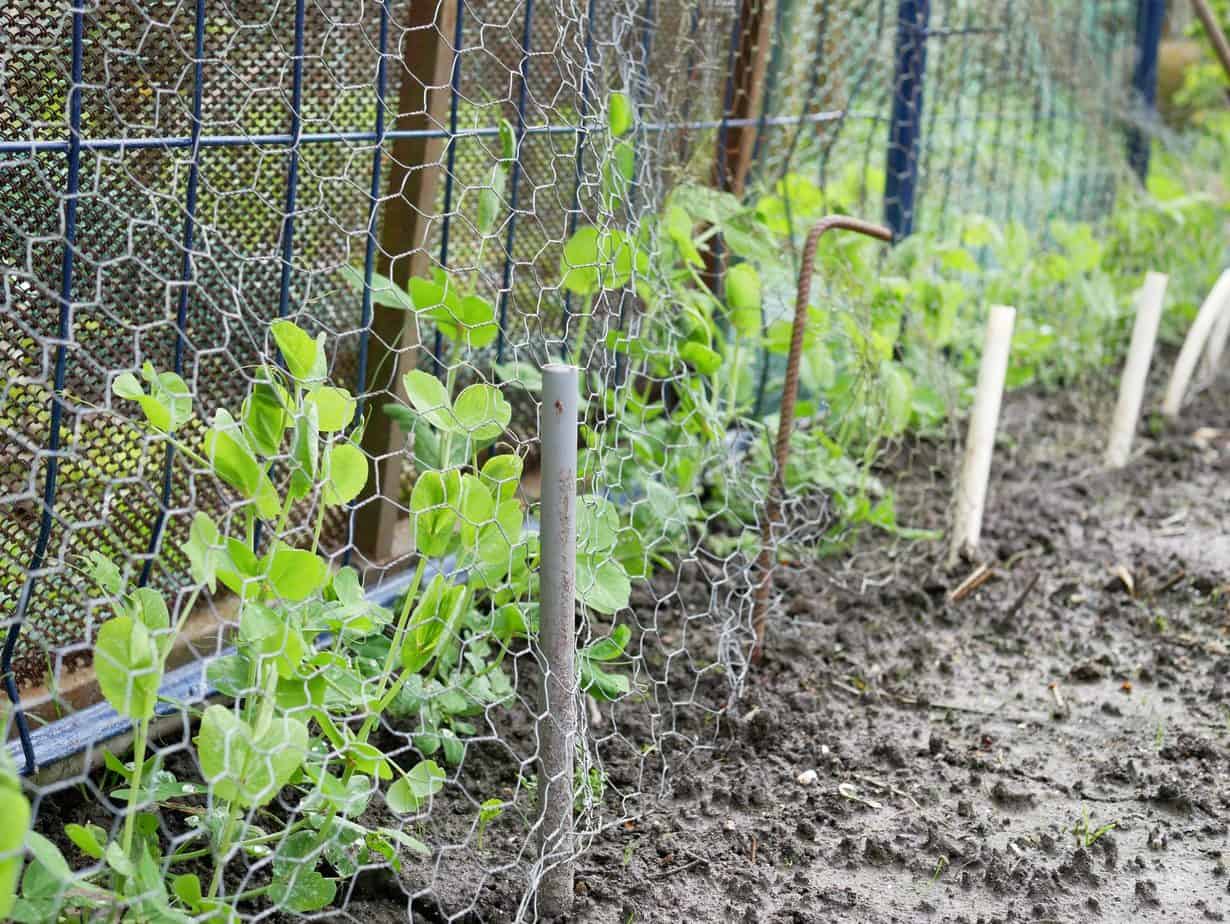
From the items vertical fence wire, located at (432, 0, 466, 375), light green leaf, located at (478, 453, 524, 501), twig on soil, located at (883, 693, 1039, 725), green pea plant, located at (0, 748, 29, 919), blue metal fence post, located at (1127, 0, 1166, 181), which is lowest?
twig on soil, located at (883, 693, 1039, 725)

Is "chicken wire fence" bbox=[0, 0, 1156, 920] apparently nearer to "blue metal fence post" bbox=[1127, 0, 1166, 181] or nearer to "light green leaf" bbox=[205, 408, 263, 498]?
"light green leaf" bbox=[205, 408, 263, 498]

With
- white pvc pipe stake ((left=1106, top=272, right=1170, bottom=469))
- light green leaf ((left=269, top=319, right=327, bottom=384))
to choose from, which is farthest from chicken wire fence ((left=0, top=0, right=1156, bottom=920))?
white pvc pipe stake ((left=1106, top=272, right=1170, bottom=469))

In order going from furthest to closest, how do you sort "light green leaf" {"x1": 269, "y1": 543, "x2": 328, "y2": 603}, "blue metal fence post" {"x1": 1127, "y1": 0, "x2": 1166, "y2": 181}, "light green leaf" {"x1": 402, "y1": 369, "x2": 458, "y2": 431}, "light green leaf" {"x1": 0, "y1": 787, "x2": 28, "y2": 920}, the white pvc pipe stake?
1. "blue metal fence post" {"x1": 1127, "y1": 0, "x2": 1166, "y2": 181}
2. the white pvc pipe stake
3. "light green leaf" {"x1": 402, "y1": 369, "x2": 458, "y2": 431}
4. "light green leaf" {"x1": 269, "y1": 543, "x2": 328, "y2": 603}
5. "light green leaf" {"x1": 0, "y1": 787, "x2": 28, "y2": 920}

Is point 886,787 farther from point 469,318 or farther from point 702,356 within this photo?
point 469,318

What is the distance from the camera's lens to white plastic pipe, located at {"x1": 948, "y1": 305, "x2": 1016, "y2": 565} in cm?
264

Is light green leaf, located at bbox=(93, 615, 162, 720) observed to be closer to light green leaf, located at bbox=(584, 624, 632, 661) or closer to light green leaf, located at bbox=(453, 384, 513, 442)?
light green leaf, located at bbox=(453, 384, 513, 442)

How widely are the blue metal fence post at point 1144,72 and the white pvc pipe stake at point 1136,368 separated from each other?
2.36 metres

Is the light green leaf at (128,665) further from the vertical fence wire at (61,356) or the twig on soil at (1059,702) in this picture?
the twig on soil at (1059,702)

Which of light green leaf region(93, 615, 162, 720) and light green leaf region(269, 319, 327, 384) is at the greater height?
light green leaf region(269, 319, 327, 384)

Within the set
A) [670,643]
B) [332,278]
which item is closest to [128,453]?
[332,278]

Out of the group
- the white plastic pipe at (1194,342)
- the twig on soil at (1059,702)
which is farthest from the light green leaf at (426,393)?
the white plastic pipe at (1194,342)

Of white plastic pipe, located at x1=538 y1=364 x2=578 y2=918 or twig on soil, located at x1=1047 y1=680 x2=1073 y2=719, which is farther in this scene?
twig on soil, located at x1=1047 y1=680 x2=1073 y2=719

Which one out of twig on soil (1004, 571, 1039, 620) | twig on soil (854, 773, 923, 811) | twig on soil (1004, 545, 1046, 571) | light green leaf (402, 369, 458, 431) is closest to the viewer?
light green leaf (402, 369, 458, 431)

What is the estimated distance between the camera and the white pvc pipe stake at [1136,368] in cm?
326
